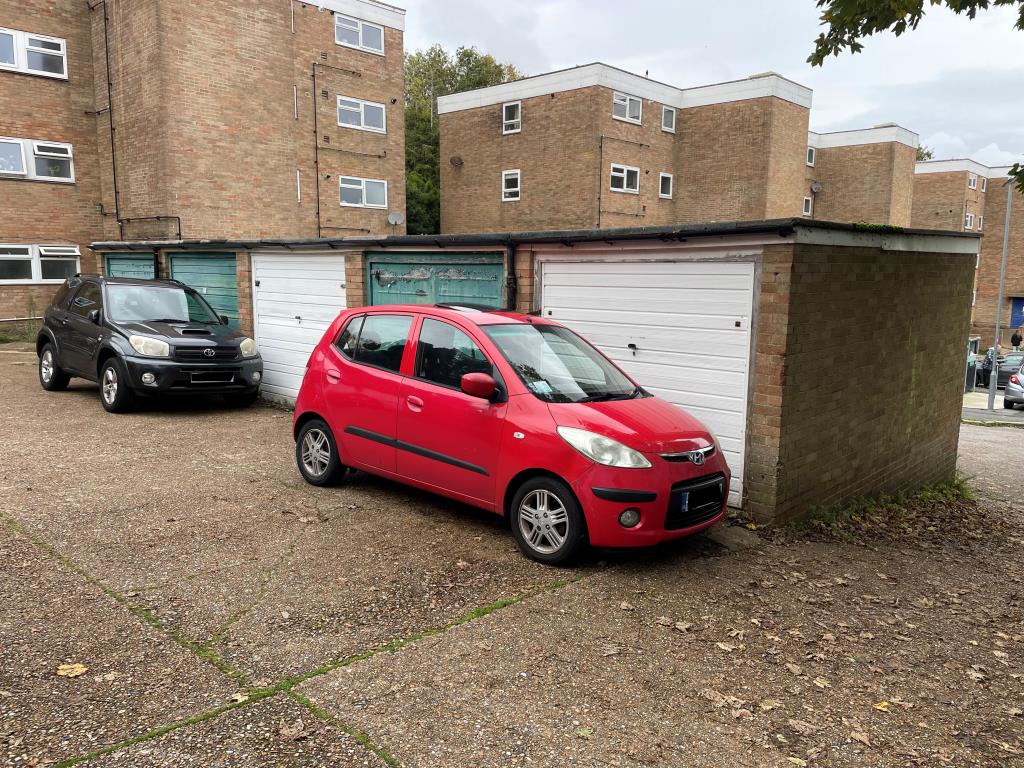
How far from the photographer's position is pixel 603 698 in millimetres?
3748

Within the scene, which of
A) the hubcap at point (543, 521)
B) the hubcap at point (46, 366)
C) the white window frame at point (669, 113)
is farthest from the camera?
the white window frame at point (669, 113)

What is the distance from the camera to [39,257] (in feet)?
73.7

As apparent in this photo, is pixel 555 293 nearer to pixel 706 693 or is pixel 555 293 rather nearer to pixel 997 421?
pixel 706 693

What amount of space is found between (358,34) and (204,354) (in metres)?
20.1

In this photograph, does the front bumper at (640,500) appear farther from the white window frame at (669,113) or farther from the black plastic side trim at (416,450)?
the white window frame at (669,113)

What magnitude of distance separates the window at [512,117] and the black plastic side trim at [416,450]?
27890 mm

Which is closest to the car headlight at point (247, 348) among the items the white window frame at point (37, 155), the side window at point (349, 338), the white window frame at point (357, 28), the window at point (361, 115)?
the side window at point (349, 338)

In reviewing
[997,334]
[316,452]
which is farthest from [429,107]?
[316,452]

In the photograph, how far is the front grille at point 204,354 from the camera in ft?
33.8

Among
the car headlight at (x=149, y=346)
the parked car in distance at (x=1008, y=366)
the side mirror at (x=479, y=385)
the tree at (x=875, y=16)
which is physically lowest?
the parked car in distance at (x=1008, y=366)

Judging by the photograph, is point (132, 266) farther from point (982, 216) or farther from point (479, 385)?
point (982, 216)

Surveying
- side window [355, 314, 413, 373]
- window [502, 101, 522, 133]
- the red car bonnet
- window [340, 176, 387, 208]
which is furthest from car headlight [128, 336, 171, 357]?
window [502, 101, 522, 133]

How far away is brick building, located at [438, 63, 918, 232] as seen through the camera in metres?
30.3

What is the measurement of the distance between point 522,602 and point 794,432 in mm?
3086
